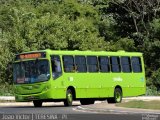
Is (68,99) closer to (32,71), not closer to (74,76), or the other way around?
(74,76)

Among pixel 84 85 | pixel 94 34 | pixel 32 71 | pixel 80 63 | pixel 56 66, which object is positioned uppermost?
pixel 94 34

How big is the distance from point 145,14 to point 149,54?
612cm

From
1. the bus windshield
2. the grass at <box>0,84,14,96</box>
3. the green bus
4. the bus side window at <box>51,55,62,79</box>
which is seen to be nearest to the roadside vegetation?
the grass at <box>0,84,14,96</box>

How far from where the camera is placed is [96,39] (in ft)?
195

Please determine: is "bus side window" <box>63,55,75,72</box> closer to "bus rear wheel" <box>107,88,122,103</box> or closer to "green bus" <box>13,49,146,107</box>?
"green bus" <box>13,49,146,107</box>

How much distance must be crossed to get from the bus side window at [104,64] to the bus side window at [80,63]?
129cm

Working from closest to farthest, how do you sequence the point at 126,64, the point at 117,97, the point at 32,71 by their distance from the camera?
1. the point at 32,71
2. the point at 117,97
3. the point at 126,64

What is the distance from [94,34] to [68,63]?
2900cm

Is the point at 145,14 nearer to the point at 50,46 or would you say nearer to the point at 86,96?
the point at 50,46

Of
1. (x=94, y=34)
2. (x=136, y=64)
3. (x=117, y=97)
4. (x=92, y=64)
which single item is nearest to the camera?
(x=92, y=64)

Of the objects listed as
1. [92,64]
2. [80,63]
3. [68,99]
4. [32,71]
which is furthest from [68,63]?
[92,64]

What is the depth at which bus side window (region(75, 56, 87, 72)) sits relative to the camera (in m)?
34.5

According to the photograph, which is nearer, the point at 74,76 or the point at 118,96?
the point at 74,76

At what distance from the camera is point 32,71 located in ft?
108
